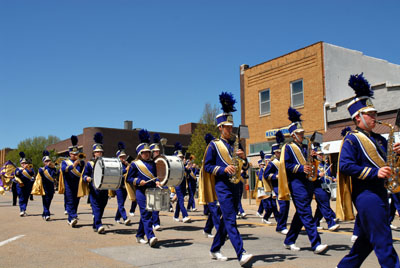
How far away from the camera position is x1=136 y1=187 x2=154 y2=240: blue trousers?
25.8 feet

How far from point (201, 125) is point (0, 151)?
77.6 m

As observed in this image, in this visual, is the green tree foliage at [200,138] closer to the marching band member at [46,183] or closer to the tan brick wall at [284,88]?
the tan brick wall at [284,88]

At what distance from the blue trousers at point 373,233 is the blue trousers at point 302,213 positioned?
2.28m

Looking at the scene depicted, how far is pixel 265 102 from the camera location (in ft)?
92.1

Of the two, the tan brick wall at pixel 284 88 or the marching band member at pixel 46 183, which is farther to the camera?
the tan brick wall at pixel 284 88

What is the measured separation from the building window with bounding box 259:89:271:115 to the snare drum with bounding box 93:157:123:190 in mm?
19164

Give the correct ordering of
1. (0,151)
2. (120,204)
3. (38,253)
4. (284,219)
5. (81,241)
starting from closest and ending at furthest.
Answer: (38,253) < (81,241) < (284,219) < (120,204) < (0,151)

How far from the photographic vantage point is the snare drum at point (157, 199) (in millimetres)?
7979

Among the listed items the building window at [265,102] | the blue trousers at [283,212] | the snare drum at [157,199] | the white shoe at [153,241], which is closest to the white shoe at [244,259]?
the white shoe at [153,241]

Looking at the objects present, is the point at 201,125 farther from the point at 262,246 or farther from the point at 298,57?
the point at 262,246

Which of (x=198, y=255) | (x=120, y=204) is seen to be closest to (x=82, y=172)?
(x=120, y=204)

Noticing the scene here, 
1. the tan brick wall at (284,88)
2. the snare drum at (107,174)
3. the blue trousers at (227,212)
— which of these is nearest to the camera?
the blue trousers at (227,212)

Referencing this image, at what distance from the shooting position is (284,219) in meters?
9.24

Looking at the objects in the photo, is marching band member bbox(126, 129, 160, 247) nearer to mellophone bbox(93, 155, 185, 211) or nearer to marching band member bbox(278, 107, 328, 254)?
mellophone bbox(93, 155, 185, 211)
